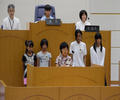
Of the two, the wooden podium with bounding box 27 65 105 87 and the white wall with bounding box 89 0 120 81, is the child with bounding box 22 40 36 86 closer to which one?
the wooden podium with bounding box 27 65 105 87

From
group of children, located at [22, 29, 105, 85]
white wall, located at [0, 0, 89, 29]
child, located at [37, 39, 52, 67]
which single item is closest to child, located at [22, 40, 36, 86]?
group of children, located at [22, 29, 105, 85]

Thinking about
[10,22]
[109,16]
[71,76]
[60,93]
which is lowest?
[60,93]

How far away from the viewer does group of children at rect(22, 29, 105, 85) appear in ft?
25.4

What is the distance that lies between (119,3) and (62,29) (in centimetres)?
408

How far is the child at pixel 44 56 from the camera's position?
8.00 m

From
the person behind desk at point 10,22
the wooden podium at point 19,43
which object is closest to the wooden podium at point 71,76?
the wooden podium at point 19,43

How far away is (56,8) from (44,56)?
Result: 13.4 ft

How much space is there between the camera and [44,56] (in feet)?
26.4

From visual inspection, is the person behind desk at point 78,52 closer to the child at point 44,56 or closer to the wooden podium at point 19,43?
the wooden podium at point 19,43

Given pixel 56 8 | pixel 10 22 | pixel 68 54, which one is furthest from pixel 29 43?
pixel 56 8

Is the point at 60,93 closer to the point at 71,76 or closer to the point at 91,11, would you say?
the point at 71,76

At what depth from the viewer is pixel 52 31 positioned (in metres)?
8.20

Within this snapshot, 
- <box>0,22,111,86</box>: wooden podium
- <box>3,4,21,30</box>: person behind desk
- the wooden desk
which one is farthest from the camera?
<box>3,4,21,30</box>: person behind desk

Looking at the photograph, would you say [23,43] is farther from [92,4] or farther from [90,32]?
[92,4]
